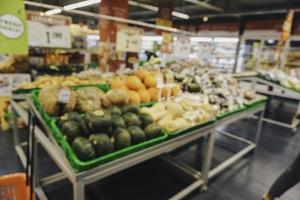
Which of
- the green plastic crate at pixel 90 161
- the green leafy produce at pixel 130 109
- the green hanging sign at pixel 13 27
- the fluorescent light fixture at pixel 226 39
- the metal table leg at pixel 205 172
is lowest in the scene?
the metal table leg at pixel 205 172

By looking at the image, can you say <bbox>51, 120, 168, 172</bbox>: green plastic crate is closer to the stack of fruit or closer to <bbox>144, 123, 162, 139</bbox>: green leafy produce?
<bbox>144, 123, 162, 139</bbox>: green leafy produce

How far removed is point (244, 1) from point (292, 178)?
783 cm

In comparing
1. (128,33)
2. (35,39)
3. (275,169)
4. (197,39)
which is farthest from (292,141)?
(197,39)

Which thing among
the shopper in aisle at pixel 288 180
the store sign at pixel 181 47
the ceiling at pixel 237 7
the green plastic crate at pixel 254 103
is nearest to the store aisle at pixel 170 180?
the shopper in aisle at pixel 288 180

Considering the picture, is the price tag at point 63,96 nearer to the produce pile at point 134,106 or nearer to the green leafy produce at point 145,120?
the produce pile at point 134,106

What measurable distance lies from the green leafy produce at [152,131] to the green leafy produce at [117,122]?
0.20m

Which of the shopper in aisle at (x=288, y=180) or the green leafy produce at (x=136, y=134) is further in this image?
the shopper in aisle at (x=288, y=180)

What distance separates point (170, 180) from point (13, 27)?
240cm

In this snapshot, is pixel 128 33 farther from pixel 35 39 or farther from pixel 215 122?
pixel 215 122

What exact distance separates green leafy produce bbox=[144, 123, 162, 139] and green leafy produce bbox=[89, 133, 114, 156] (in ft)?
1.15

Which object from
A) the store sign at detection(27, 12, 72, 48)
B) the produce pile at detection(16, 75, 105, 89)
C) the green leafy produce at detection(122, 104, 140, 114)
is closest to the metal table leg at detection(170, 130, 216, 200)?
the green leafy produce at detection(122, 104, 140, 114)

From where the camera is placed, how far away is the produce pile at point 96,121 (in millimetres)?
1303

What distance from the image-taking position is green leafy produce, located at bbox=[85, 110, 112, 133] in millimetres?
1375

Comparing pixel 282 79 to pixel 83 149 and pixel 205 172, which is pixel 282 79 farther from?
pixel 83 149
